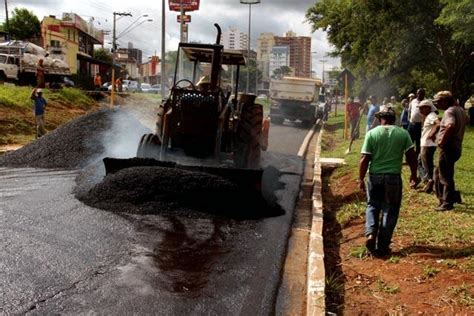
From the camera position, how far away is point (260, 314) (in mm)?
4281

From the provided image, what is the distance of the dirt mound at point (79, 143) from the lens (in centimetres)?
1083

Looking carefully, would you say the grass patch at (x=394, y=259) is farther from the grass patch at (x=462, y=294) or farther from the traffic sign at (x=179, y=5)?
the traffic sign at (x=179, y=5)

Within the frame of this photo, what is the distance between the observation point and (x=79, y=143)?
11.7 metres

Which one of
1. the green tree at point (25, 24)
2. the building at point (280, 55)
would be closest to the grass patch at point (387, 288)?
the green tree at point (25, 24)

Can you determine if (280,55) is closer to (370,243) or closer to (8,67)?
(8,67)

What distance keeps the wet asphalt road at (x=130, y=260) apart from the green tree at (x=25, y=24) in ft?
161

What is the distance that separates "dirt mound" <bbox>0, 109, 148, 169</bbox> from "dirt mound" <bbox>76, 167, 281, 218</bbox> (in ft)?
11.8

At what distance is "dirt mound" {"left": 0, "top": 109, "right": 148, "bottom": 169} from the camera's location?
426 inches

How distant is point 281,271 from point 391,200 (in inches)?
56.2

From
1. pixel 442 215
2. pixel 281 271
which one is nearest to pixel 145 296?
pixel 281 271

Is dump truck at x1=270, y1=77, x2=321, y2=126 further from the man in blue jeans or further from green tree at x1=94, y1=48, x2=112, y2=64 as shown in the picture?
green tree at x1=94, y1=48, x2=112, y2=64

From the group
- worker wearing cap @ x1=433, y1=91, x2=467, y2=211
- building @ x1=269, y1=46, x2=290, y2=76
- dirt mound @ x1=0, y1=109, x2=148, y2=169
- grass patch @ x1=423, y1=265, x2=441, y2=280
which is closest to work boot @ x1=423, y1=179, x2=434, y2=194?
worker wearing cap @ x1=433, y1=91, x2=467, y2=211

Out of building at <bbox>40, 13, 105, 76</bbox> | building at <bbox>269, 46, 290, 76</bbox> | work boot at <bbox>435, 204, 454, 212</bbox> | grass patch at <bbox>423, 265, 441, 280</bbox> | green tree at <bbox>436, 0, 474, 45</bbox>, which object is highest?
building at <bbox>269, 46, 290, 76</bbox>

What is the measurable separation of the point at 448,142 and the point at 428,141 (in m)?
1.09
